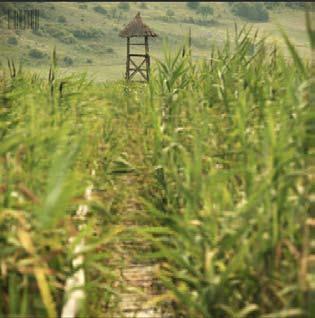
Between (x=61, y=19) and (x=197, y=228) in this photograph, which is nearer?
(x=197, y=228)

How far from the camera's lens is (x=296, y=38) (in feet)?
399

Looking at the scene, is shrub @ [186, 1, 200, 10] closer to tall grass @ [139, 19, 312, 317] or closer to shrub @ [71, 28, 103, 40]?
shrub @ [71, 28, 103, 40]

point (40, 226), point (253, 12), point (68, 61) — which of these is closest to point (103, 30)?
point (68, 61)

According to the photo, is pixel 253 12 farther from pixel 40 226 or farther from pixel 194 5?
pixel 40 226

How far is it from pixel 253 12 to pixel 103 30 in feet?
123

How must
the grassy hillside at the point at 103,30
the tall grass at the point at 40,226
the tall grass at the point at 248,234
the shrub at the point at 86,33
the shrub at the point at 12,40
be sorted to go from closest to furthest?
the tall grass at the point at 40,226
the tall grass at the point at 248,234
the grassy hillside at the point at 103,30
the shrub at the point at 12,40
the shrub at the point at 86,33

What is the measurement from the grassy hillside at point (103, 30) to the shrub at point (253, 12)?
6.95 feet

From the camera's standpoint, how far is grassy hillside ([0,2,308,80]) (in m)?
102

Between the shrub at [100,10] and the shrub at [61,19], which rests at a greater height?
the shrub at [100,10]

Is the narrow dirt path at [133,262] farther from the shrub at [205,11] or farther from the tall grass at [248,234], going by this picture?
the shrub at [205,11]

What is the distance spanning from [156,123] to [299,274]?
206cm

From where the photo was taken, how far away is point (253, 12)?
136375 mm

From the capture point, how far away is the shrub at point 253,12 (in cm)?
13650

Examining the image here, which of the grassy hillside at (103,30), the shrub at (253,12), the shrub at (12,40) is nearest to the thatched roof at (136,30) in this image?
the grassy hillside at (103,30)
